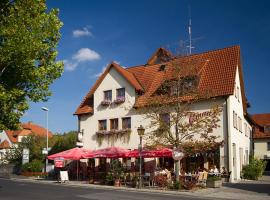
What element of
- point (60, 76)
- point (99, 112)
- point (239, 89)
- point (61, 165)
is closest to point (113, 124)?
point (99, 112)

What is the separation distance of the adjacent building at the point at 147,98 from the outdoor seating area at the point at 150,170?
168 cm

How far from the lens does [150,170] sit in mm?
32906

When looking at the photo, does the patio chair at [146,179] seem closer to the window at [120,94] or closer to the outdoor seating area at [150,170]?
the outdoor seating area at [150,170]

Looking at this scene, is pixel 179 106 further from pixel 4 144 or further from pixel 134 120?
Result: pixel 4 144

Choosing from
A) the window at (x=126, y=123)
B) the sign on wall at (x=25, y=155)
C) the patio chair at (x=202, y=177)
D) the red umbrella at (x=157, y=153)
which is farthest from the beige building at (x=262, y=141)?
the red umbrella at (x=157, y=153)

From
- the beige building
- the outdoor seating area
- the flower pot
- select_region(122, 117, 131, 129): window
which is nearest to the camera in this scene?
the outdoor seating area

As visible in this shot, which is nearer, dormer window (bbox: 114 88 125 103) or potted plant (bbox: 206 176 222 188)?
potted plant (bbox: 206 176 222 188)

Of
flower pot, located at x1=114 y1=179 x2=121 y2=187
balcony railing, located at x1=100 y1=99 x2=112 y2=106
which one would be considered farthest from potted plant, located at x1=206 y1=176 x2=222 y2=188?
balcony railing, located at x1=100 y1=99 x2=112 y2=106

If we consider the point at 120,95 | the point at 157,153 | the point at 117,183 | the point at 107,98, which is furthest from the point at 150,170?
the point at 107,98

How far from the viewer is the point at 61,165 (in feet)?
105

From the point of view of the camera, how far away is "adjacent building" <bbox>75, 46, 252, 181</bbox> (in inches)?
1188

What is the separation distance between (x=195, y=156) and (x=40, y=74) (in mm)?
14650

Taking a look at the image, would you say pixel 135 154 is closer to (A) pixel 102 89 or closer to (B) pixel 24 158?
(A) pixel 102 89

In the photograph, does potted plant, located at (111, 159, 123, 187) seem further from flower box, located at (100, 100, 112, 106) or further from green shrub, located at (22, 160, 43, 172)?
green shrub, located at (22, 160, 43, 172)
